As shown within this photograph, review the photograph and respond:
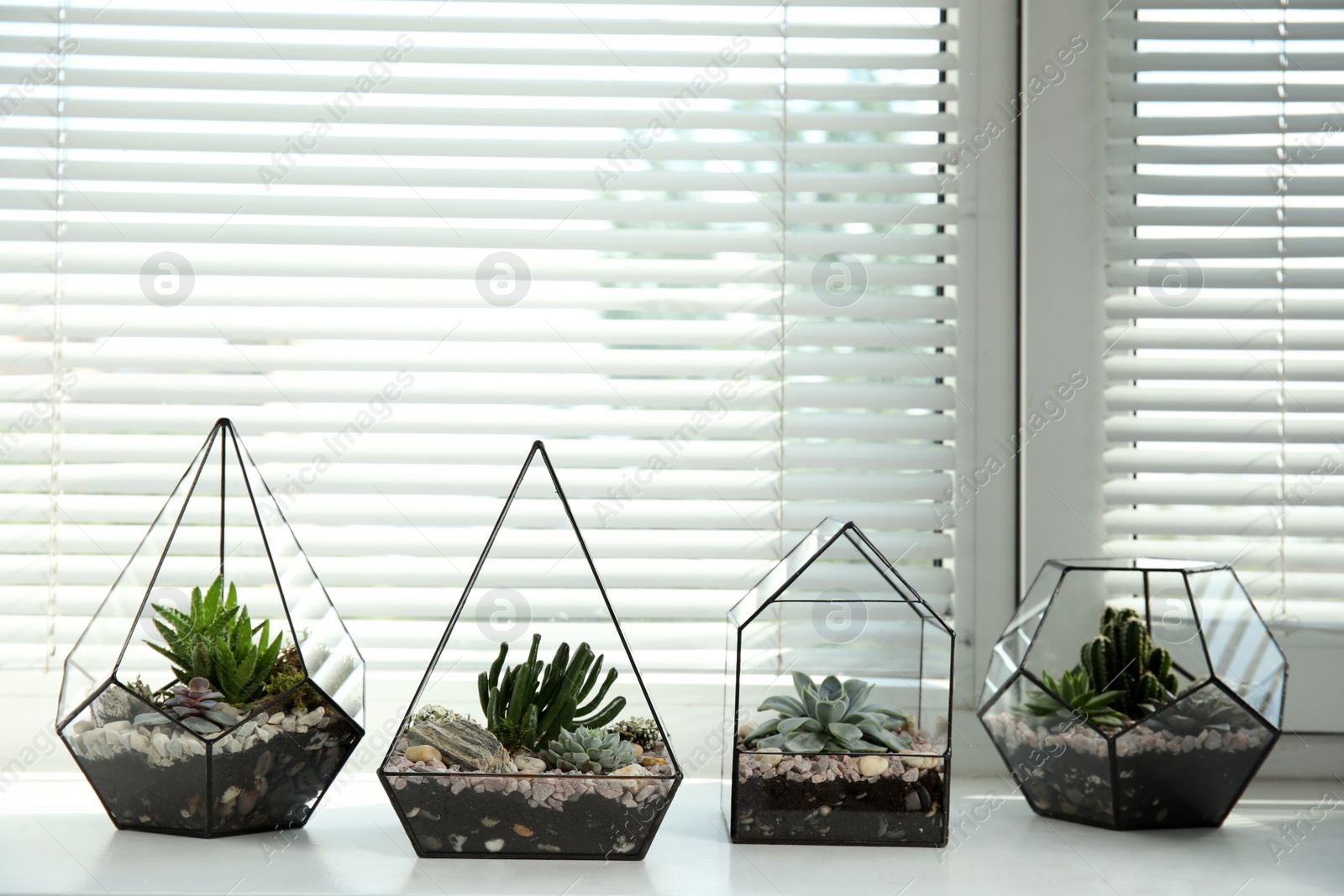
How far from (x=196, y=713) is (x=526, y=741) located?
298 mm

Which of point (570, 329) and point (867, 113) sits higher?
point (867, 113)

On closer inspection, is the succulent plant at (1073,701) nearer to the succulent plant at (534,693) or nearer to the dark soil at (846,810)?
the dark soil at (846,810)

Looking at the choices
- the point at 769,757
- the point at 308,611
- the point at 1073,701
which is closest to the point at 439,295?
the point at 308,611

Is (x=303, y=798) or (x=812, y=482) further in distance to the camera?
(x=812, y=482)

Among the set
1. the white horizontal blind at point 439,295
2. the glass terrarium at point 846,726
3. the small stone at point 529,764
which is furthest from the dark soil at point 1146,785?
the small stone at point 529,764

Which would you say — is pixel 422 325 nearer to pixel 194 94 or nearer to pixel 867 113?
pixel 194 94

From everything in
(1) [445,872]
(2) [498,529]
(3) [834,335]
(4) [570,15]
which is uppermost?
(4) [570,15]

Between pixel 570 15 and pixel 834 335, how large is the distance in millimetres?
499

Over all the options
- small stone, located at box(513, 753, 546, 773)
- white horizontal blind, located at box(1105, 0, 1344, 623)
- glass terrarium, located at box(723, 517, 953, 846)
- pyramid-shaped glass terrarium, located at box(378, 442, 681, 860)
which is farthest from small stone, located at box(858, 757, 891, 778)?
white horizontal blind, located at box(1105, 0, 1344, 623)

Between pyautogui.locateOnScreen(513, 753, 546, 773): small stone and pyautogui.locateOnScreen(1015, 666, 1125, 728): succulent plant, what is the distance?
481mm

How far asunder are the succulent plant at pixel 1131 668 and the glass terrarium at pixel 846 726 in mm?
166

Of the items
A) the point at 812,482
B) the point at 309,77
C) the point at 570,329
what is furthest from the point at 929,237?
the point at 309,77

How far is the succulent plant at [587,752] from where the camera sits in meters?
0.92

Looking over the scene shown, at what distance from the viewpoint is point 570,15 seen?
1.22m
